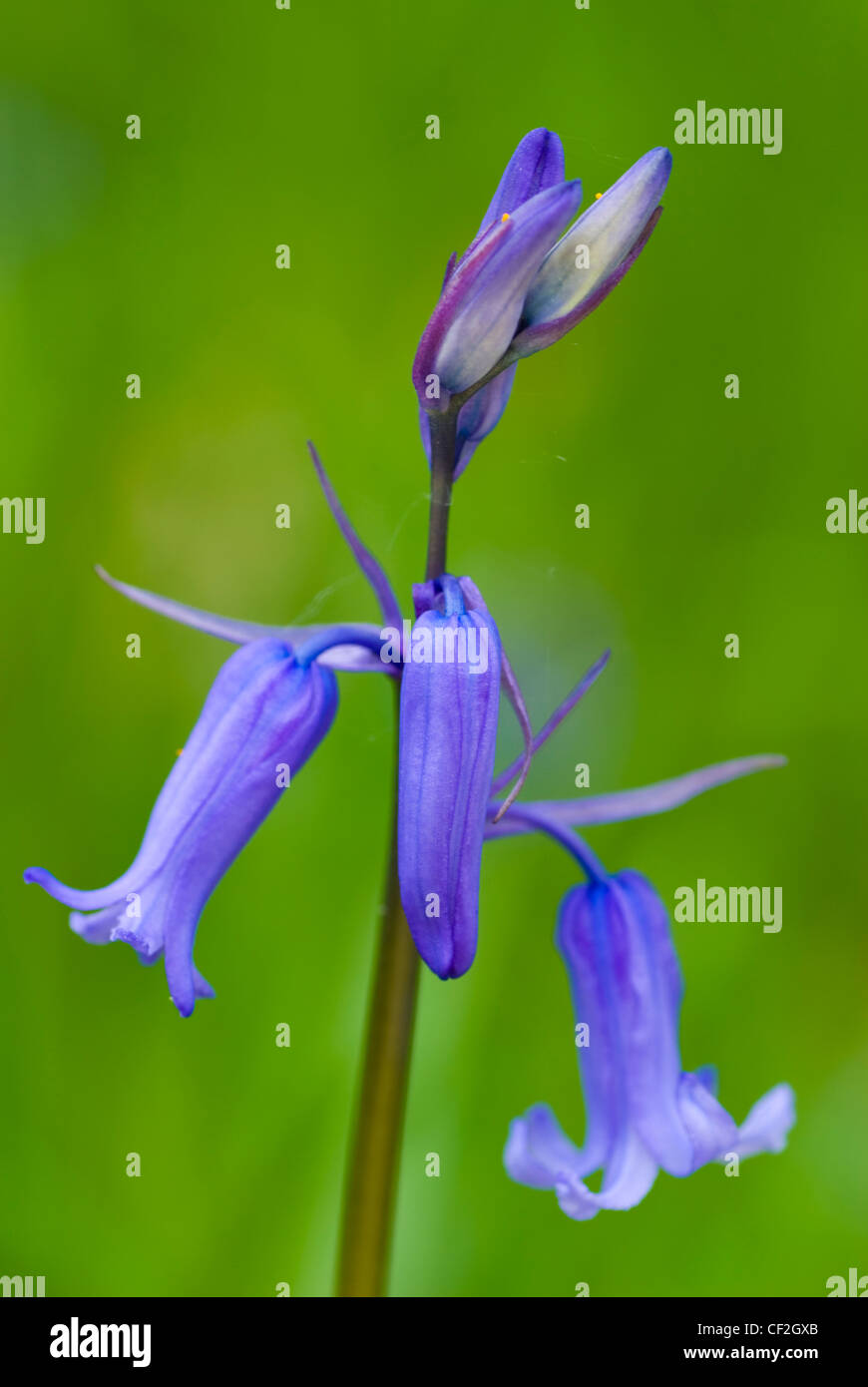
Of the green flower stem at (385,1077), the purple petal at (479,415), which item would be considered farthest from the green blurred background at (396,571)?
the purple petal at (479,415)

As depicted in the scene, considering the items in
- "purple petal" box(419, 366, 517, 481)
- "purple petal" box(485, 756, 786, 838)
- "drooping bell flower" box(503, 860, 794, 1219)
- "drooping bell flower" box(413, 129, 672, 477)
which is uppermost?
"drooping bell flower" box(413, 129, 672, 477)

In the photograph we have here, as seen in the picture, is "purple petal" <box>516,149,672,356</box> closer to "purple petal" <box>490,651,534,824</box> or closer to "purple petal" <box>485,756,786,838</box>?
"purple petal" <box>490,651,534,824</box>

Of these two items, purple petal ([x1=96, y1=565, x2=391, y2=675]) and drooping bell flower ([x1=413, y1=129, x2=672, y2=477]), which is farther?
purple petal ([x1=96, y1=565, x2=391, y2=675])

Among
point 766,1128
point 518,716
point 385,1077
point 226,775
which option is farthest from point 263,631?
point 766,1128

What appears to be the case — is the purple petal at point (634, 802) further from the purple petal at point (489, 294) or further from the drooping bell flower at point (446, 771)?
the purple petal at point (489, 294)

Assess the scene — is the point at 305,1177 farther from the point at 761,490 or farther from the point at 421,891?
the point at 761,490

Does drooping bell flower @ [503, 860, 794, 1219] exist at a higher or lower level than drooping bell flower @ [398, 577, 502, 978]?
lower

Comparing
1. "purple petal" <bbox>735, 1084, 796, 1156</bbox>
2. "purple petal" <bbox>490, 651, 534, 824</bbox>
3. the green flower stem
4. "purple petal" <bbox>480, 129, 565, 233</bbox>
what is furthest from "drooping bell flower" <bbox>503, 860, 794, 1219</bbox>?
"purple petal" <bbox>480, 129, 565, 233</bbox>
